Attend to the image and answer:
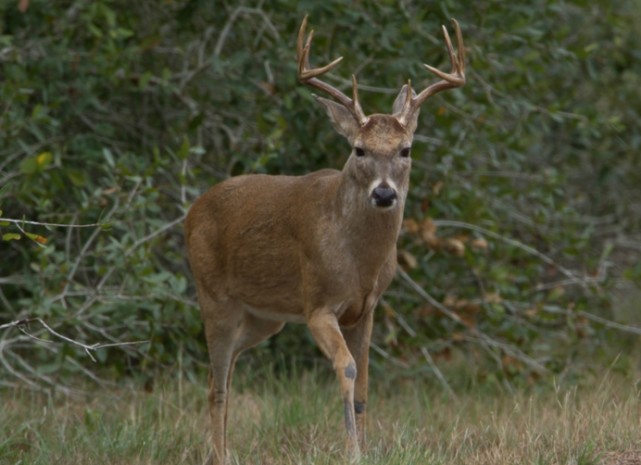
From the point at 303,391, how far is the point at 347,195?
191 centimetres

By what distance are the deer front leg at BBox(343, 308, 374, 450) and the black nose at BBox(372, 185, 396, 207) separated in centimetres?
70

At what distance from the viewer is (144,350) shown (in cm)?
794

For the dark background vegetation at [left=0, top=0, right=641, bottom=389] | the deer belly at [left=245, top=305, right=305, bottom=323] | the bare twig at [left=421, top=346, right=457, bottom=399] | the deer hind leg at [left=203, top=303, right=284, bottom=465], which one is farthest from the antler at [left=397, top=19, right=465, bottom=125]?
A: the bare twig at [left=421, top=346, right=457, bottom=399]

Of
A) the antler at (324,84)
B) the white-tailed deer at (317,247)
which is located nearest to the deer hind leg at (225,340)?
the white-tailed deer at (317,247)

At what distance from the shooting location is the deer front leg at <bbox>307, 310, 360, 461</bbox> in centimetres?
582

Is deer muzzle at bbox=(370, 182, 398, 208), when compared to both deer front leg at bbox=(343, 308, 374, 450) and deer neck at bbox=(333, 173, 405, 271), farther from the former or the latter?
deer front leg at bbox=(343, 308, 374, 450)

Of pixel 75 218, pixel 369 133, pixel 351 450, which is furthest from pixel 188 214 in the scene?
pixel 351 450

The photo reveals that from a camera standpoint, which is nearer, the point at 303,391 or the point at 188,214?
the point at 188,214

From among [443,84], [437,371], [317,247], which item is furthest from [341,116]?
[437,371]

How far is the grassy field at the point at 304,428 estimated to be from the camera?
5785 millimetres

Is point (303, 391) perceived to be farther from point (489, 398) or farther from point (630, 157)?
point (630, 157)

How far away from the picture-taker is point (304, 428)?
6.63 metres

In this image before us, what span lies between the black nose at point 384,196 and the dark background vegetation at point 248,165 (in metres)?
2.08

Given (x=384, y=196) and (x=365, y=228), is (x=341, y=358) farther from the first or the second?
(x=384, y=196)
